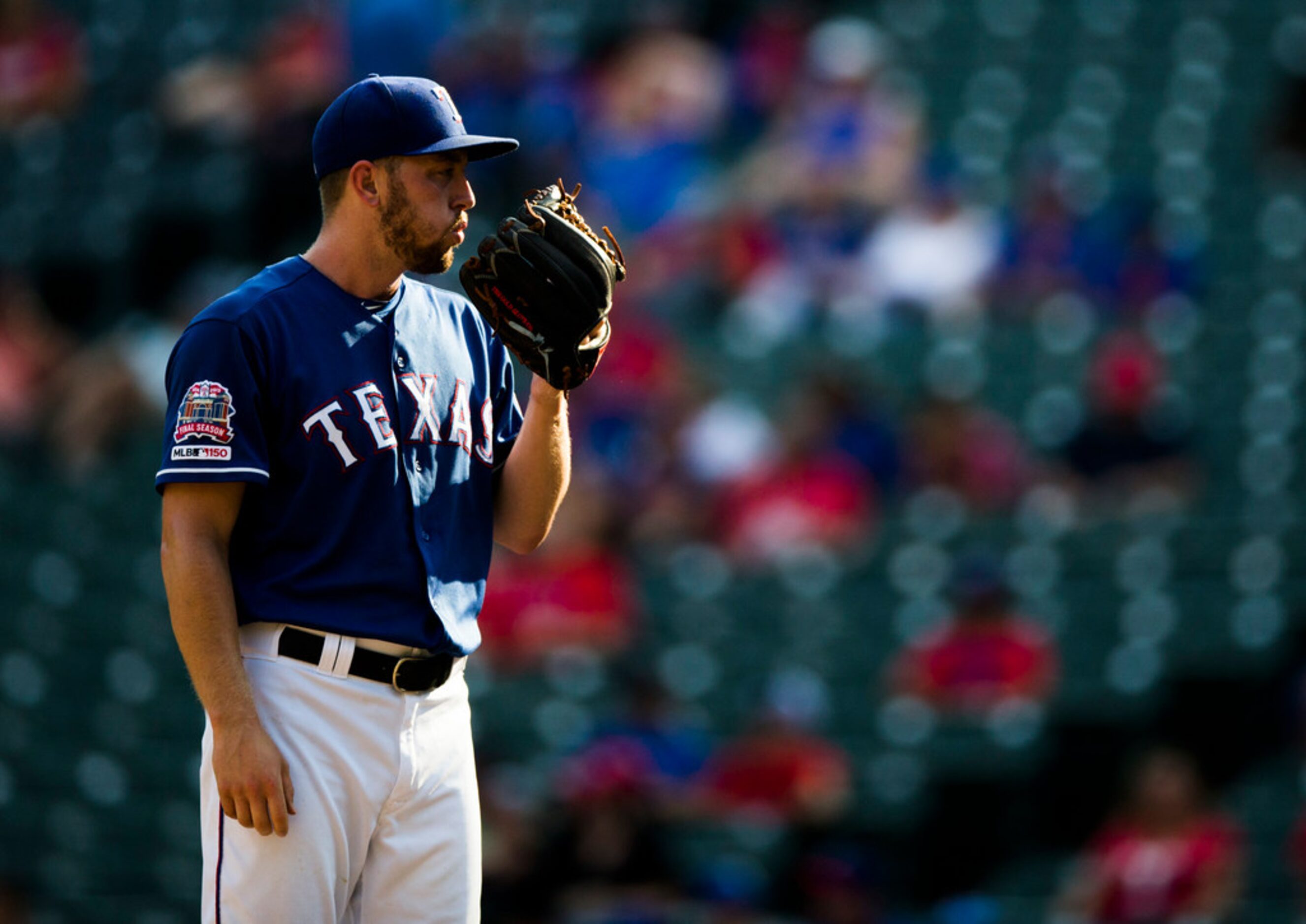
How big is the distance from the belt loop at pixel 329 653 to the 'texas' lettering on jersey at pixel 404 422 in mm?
251

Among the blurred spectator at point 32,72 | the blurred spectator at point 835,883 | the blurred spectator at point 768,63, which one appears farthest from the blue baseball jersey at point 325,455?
the blurred spectator at point 32,72

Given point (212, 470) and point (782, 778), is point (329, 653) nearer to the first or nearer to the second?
point (212, 470)

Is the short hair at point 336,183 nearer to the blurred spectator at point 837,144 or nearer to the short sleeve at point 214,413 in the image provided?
the short sleeve at point 214,413

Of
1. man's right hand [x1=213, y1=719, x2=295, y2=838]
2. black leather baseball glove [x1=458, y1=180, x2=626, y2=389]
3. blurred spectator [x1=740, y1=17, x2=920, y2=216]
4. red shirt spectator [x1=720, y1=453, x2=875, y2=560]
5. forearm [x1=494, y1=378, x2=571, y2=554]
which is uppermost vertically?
blurred spectator [x1=740, y1=17, x2=920, y2=216]

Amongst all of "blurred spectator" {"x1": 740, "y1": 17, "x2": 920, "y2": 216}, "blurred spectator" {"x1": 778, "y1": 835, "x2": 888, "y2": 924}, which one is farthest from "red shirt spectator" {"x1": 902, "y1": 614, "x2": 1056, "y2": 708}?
"blurred spectator" {"x1": 740, "y1": 17, "x2": 920, "y2": 216}

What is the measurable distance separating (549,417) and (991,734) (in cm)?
414

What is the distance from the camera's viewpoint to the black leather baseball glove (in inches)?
104

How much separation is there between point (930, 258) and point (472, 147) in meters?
6.05

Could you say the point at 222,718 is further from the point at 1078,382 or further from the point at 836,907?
the point at 1078,382

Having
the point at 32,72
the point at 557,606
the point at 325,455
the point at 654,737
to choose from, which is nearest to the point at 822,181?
the point at 557,606

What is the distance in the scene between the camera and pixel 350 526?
260 centimetres

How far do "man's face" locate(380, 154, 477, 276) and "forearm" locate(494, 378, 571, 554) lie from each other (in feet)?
0.91

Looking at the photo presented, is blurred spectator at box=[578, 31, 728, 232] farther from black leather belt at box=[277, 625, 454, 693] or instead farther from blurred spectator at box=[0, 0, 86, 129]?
black leather belt at box=[277, 625, 454, 693]

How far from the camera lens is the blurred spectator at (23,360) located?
8195 mm
